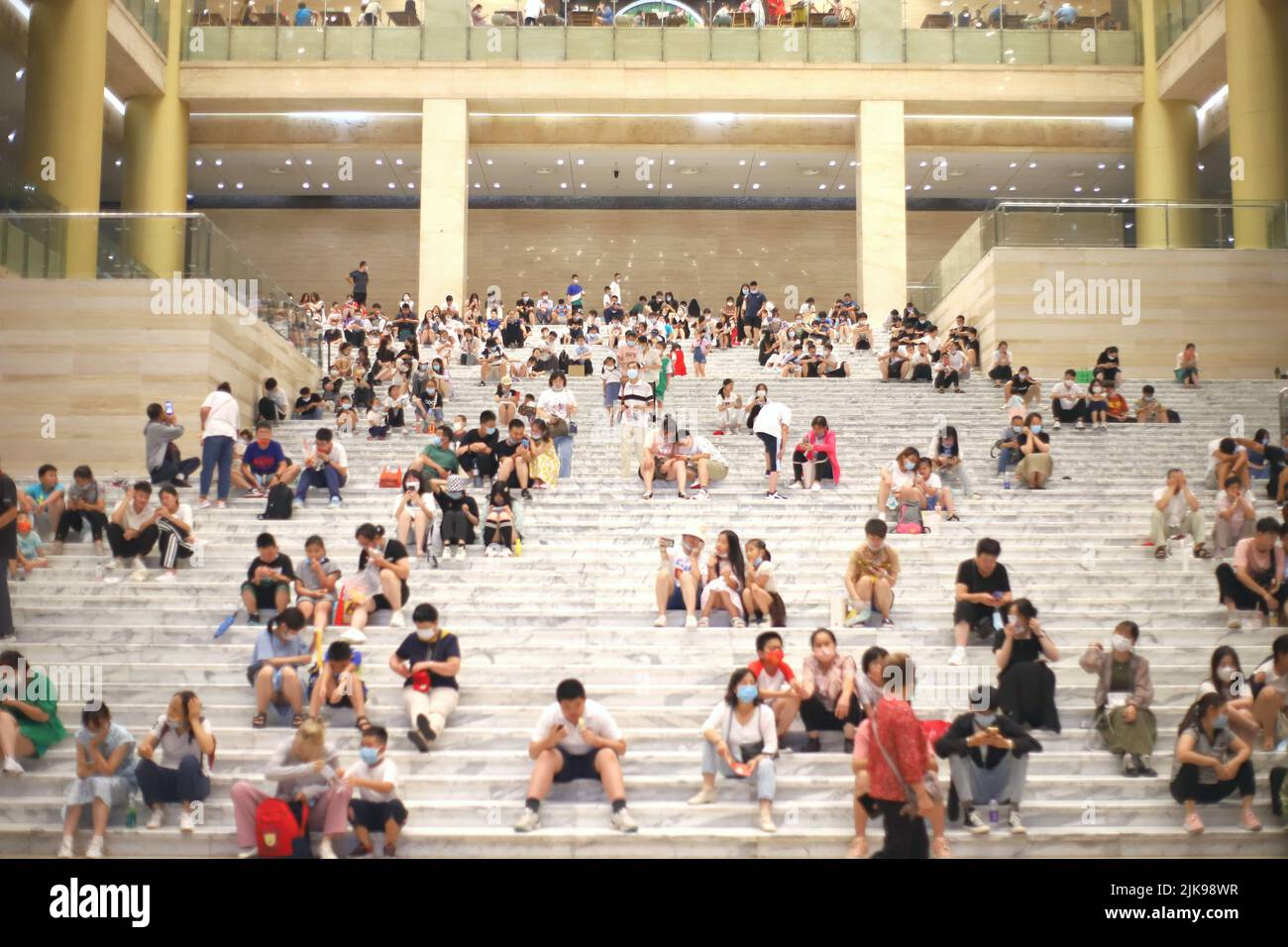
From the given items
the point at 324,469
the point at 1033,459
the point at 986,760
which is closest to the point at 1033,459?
the point at 1033,459

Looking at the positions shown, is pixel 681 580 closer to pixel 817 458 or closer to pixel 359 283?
pixel 817 458

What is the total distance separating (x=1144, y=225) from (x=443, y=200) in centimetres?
1520

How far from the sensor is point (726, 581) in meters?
11.0

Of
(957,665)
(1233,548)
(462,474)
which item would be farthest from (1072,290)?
(957,665)

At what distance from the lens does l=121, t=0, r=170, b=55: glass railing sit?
27.5 metres

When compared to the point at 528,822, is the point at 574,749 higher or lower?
higher

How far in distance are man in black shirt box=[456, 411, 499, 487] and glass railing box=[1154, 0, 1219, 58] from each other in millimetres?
20241

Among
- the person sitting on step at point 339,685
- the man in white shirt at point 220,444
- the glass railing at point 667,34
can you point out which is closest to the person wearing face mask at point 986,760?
the person sitting on step at point 339,685

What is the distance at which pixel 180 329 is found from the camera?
17188 millimetres

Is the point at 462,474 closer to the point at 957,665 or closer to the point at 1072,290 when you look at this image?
the point at 957,665

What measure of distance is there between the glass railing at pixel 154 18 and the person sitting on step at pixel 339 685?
22.2m

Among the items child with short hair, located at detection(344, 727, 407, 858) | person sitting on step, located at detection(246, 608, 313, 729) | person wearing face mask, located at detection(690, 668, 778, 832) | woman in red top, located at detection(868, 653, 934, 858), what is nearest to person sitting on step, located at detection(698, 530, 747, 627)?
person wearing face mask, located at detection(690, 668, 778, 832)

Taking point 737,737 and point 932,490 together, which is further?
point 932,490

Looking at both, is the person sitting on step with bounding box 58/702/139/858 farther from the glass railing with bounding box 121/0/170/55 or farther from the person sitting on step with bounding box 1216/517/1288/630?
the glass railing with bounding box 121/0/170/55
